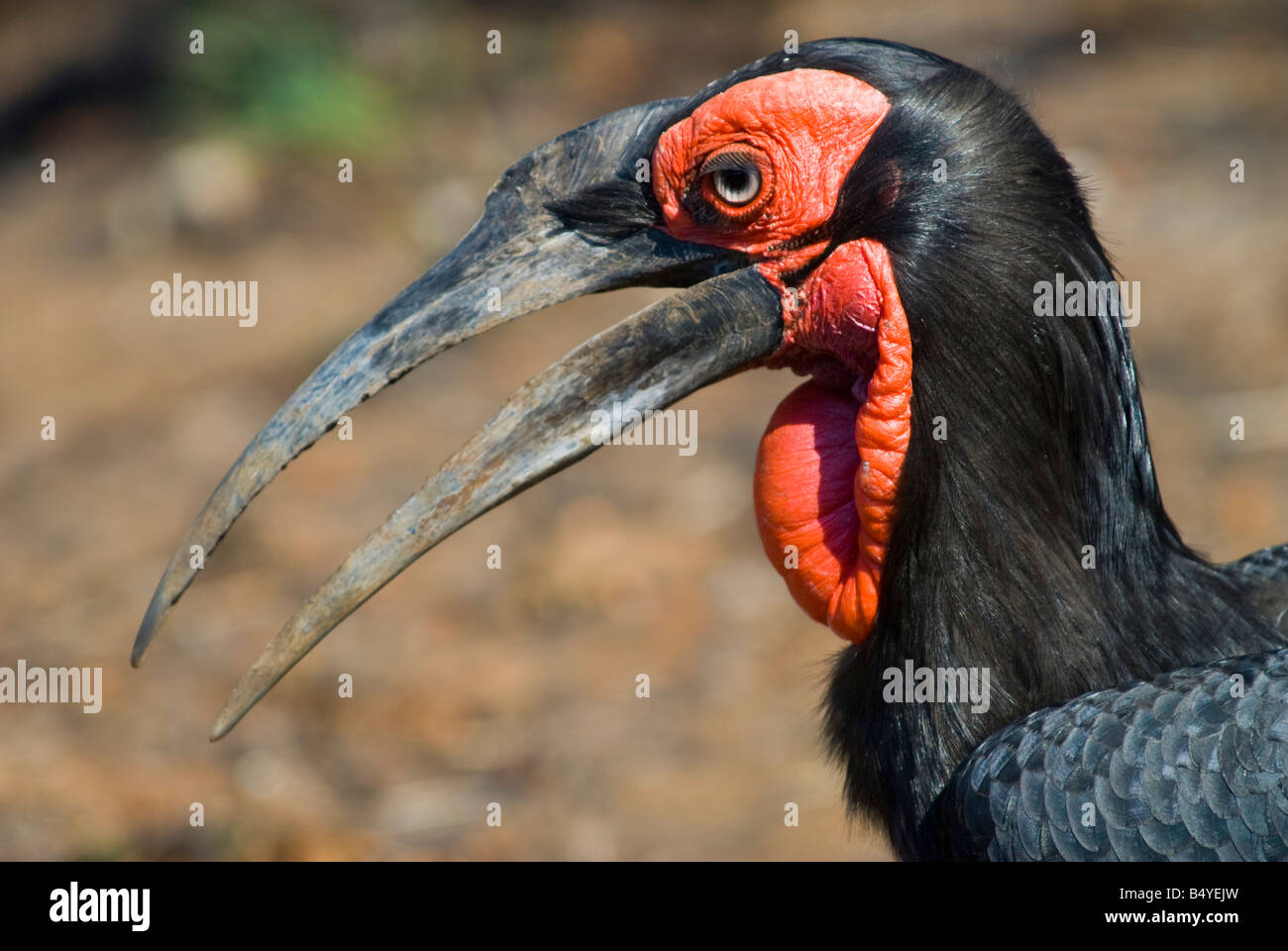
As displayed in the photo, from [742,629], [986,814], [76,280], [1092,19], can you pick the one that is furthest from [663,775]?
[1092,19]

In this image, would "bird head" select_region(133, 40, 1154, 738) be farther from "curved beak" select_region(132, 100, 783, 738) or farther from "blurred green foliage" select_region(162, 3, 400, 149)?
"blurred green foliage" select_region(162, 3, 400, 149)

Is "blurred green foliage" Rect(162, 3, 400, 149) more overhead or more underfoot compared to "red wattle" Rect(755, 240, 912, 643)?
more overhead

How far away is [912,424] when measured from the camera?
8.78 feet

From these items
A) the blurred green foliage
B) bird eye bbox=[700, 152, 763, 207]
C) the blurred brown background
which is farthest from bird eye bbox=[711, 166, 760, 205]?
the blurred green foliage

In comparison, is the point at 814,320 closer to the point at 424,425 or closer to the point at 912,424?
the point at 912,424

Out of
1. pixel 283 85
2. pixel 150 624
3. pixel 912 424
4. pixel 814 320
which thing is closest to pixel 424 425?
pixel 283 85

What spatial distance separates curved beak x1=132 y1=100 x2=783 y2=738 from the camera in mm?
2705

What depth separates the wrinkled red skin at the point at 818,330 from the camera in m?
2.69

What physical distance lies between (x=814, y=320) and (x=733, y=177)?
13.8 inches

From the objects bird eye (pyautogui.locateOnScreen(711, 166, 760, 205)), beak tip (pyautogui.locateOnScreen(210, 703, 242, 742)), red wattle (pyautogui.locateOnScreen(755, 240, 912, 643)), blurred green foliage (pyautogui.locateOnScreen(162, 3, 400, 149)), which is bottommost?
beak tip (pyautogui.locateOnScreen(210, 703, 242, 742))

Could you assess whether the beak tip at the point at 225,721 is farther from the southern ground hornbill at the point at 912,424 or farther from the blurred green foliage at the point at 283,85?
the blurred green foliage at the point at 283,85

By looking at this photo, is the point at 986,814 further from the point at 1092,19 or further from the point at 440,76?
the point at 1092,19

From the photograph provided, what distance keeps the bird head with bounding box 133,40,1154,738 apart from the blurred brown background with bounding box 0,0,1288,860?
494 mm
